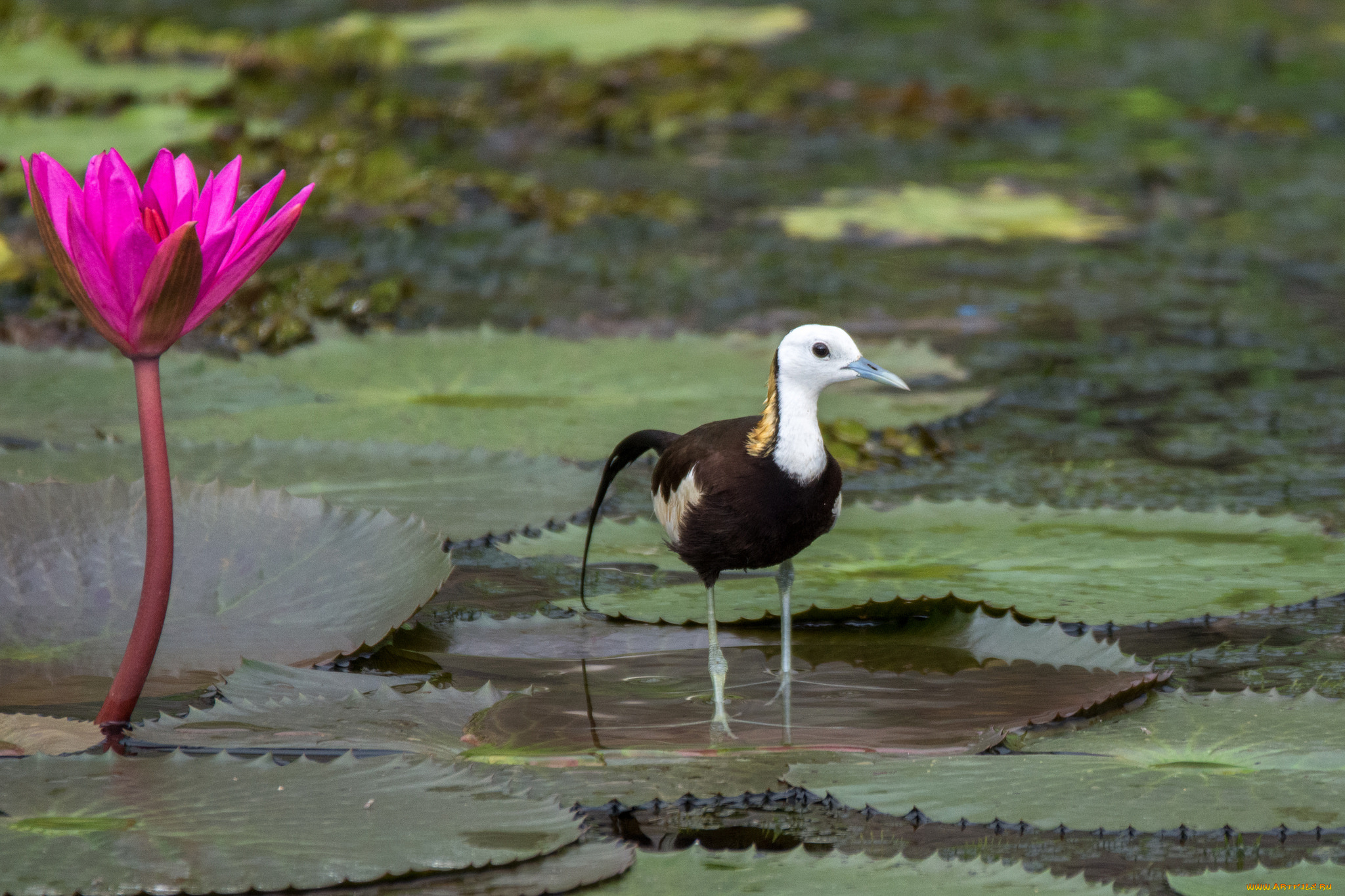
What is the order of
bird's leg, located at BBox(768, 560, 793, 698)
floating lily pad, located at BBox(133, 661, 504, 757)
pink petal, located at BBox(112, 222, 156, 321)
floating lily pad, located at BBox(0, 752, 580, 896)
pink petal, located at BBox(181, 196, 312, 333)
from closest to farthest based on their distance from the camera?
1. floating lily pad, located at BBox(0, 752, 580, 896)
2. pink petal, located at BBox(112, 222, 156, 321)
3. pink petal, located at BBox(181, 196, 312, 333)
4. floating lily pad, located at BBox(133, 661, 504, 757)
5. bird's leg, located at BBox(768, 560, 793, 698)

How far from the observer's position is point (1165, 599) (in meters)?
2.29

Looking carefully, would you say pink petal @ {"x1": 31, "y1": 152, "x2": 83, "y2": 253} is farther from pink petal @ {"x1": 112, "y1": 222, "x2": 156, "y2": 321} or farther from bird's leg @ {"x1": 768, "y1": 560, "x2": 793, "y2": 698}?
bird's leg @ {"x1": 768, "y1": 560, "x2": 793, "y2": 698}

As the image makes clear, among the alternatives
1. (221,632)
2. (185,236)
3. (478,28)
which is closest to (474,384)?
(221,632)

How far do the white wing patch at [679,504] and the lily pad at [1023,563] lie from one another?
0.20 feet

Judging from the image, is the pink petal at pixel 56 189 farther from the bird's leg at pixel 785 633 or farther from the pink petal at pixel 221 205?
the bird's leg at pixel 785 633

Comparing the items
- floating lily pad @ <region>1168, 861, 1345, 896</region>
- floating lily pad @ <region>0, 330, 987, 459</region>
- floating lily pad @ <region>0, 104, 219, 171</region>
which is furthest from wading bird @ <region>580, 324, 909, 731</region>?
floating lily pad @ <region>0, 104, 219, 171</region>

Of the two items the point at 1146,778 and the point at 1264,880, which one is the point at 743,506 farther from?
the point at 1264,880

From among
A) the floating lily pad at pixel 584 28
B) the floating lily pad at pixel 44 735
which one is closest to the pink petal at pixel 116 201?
the floating lily pad at pixel 44 735

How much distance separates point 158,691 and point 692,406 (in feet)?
4.95

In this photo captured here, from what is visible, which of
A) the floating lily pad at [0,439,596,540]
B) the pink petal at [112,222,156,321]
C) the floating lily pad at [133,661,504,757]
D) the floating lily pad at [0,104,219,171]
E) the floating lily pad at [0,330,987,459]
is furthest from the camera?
the floating lily pad at [0,104,219,171]

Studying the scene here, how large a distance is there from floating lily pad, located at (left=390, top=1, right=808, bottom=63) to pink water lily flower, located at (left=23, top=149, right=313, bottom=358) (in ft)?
18.6

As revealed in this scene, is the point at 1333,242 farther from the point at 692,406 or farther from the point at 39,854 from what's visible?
the point at 39,854

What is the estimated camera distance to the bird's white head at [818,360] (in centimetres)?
193

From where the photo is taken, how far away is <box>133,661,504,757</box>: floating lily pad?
179 cm
